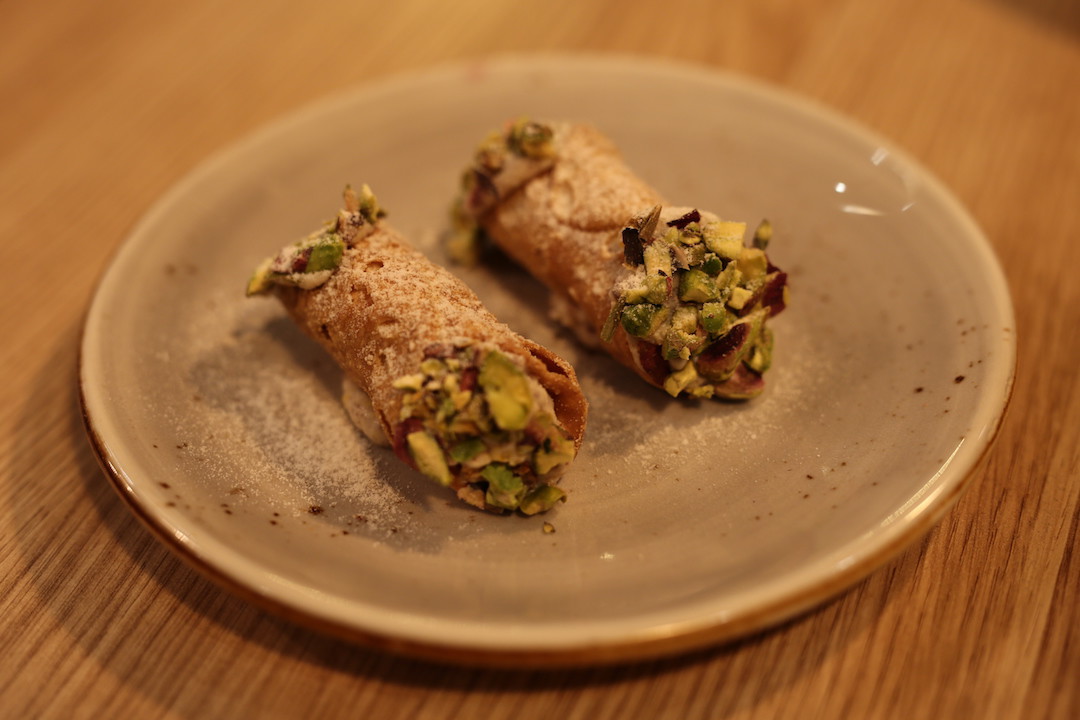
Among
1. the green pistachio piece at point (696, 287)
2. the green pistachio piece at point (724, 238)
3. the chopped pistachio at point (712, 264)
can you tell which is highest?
the green pistachio piece at point (724, 238)

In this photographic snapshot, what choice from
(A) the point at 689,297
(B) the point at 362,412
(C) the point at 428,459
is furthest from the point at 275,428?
(A) the point at 689,297

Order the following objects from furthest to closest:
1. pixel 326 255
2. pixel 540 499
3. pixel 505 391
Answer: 1. pixel 326 255
2. pixel 540 499
3. pixel 505 391

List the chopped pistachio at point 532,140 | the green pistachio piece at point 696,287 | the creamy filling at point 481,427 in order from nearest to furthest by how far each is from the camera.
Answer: the creamy filling at point 481,427, the green pistachio piece at point 696,287, the chopped pistachio at point 532,140

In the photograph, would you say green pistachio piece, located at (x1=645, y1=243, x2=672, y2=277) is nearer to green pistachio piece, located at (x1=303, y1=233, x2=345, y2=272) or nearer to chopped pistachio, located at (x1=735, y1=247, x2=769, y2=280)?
chopped pistachio, located at (x1=735, y1=247, x2=769, y2=280)

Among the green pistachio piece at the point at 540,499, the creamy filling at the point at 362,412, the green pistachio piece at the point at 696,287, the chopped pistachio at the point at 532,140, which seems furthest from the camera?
the chopped pistachio at the point at 532,140

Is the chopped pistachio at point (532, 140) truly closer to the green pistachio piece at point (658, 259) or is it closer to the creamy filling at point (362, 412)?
the green pistachio piece at point (658, 259)

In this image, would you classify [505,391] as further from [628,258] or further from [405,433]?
[628,258]

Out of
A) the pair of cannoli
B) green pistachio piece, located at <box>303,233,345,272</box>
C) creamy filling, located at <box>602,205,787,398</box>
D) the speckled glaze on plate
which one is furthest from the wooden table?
green pistachio piece, located at <box>303,233,345,272</box>

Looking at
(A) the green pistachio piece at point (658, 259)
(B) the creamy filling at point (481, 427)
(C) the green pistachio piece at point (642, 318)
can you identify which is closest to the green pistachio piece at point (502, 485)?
(B) the creamy filling at point (481, 427)

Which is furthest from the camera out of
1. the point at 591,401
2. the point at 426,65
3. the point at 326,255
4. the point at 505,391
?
the point at 426,65
